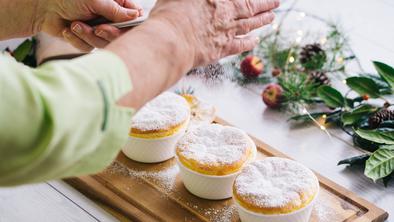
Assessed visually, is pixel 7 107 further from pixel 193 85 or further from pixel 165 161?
pixel 193 85

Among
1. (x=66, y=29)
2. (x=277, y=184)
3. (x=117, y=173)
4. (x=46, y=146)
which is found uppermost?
(x=46, y=146)

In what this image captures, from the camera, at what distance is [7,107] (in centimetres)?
83

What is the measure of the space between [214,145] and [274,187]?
0.21 metres

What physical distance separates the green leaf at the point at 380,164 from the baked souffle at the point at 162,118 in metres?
0.49

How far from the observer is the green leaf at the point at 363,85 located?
72.7 inches

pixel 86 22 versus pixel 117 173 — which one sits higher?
pixel 86 22

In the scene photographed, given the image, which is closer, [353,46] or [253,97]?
[253,97]

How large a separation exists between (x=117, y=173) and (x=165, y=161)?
5.4 inches

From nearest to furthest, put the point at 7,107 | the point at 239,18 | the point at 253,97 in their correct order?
the point at 7,107 < the point at 239,18 < the point at 253,97

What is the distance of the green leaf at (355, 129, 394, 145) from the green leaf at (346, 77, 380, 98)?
214 mm

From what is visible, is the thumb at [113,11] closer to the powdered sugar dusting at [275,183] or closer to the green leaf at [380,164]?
the powdered sugar dusting at [275,183]

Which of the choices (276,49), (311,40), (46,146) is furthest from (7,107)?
(311,40)

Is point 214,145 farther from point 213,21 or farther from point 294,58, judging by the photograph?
point 294,58

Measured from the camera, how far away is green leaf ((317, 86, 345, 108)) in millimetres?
1855
